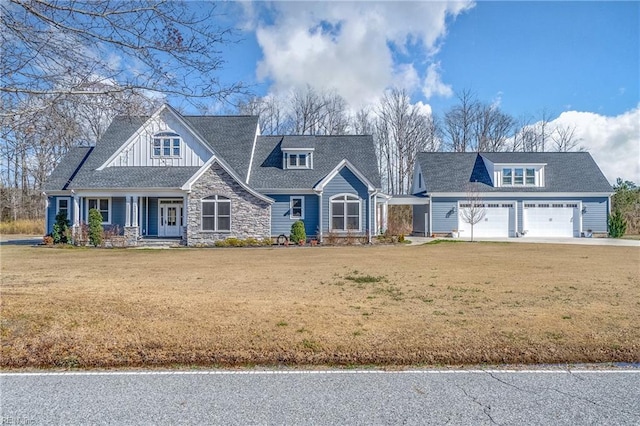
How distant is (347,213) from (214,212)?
723cm

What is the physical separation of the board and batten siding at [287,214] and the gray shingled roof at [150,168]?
258cm

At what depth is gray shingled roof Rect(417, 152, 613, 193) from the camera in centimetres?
2870

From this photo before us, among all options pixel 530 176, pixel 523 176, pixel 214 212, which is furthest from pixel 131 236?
pixel 530 176

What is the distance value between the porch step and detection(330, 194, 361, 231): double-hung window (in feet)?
27.7

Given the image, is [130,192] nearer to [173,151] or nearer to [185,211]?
[185,211]

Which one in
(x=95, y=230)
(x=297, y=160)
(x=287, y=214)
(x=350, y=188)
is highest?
(x=297, y=160)

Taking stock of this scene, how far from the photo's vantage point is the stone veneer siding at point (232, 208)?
21.6 metres

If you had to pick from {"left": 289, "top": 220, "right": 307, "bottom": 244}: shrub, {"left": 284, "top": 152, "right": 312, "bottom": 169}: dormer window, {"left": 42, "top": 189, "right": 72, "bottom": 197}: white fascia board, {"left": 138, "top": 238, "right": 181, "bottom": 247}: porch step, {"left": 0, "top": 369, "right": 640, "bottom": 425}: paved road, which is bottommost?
{"left": 0, "top": 369, "right": 640, "bottom": 425}: paved road

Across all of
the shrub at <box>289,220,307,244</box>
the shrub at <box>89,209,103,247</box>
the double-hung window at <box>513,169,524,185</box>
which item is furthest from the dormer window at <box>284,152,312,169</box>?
the double-hung window at <box>513,169,524,185</box>

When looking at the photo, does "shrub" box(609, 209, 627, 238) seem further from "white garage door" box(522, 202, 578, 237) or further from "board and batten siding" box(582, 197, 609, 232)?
"white garage door" box(522, 202, 578, 237)

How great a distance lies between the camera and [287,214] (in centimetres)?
2362

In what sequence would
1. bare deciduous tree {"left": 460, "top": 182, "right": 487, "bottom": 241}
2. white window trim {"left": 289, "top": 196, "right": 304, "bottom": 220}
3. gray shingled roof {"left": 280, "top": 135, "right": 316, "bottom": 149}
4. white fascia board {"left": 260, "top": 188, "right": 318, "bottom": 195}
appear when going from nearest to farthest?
white fascia board {"left": 260, "top": 188, "right": 318, "bottom": 195} < white window trim {"left": 289, "top": 196, "right": 304, "bottom": 220} < gray shingled roof {"left": 280, "top": 135, "right": 316, "bottom": 149} < bare deciduous tree {"left": 460, "top": 182, "right": 487, "bottom": 241}

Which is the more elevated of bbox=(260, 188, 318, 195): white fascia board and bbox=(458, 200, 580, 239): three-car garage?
bbox=(260, 188, 318, 195): white fascia board

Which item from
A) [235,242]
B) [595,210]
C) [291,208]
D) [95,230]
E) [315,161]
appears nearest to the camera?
[95,230]
